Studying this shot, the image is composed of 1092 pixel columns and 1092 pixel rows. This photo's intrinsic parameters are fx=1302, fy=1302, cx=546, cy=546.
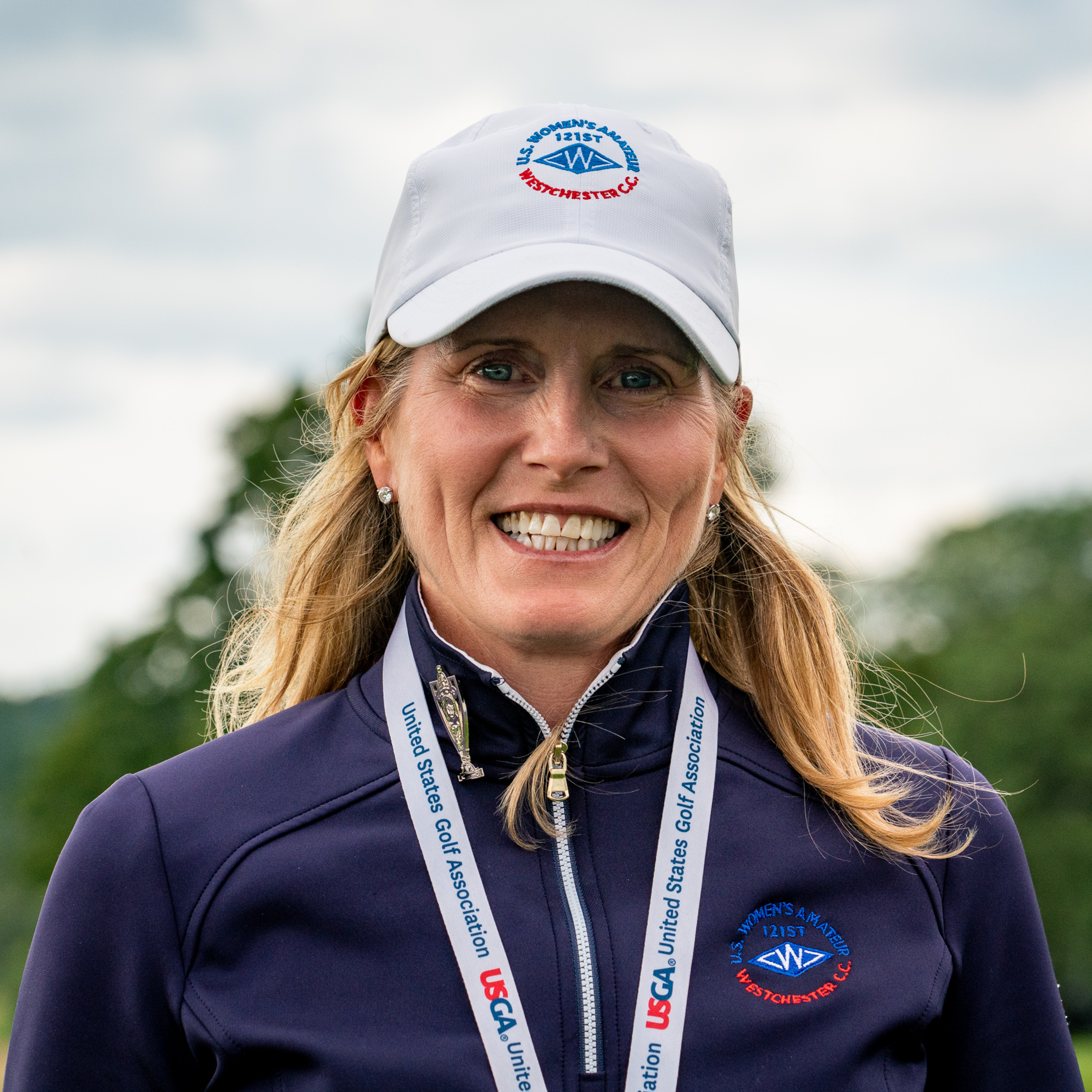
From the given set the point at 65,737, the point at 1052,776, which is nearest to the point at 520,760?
the point at 65,737

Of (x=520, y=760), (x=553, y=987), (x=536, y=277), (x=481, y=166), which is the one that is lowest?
(x=553, y=987)

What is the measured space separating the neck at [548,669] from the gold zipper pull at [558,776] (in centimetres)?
10

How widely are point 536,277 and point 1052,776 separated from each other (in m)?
36.2

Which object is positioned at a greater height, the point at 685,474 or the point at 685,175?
the point at 685,175

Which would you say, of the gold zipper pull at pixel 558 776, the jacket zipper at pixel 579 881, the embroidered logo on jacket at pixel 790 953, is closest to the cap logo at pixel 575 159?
the jacket zipper at pixel 579 881

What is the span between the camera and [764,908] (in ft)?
8.55

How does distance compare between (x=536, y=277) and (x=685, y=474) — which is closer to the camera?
(x=536, y=277)

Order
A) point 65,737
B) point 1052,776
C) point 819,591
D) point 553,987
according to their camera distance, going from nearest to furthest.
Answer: point 553,987
point 819,591
point 65,737
point 1052,776

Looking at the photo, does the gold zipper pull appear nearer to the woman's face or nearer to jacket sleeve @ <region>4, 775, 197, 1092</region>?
the woman's face

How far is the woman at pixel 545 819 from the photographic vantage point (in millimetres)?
2443

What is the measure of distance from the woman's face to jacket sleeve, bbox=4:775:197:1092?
0.85 meters

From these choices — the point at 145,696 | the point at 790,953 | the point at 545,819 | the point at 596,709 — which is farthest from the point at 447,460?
the point at 145,696

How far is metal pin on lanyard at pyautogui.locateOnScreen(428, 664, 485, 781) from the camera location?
265 centimetres

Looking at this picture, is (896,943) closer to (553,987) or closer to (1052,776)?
(553,987)
